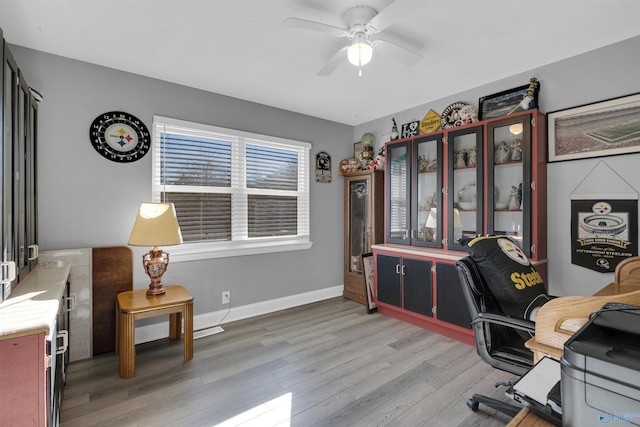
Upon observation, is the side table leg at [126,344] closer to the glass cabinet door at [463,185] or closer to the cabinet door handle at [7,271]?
the cabinet door handle at [7,271]

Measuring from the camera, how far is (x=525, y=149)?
8.50ft

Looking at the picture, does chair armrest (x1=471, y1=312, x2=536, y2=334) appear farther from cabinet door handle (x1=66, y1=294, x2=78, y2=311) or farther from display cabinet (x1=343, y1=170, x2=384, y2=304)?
cabinet door handle (x1=66, y1=294, x2=78, y2=311)

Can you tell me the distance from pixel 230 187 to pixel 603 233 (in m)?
3.40

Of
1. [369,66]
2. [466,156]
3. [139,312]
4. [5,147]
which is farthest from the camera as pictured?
[466,156]

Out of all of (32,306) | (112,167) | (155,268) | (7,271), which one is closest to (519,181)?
(155,268)

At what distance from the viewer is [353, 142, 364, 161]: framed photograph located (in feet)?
14.4

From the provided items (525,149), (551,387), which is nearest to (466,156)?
(525,149)

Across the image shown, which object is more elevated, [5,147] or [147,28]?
[147,28]

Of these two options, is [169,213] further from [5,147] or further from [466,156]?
[466,156]

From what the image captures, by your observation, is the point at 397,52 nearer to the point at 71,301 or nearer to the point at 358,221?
the point at 358,221

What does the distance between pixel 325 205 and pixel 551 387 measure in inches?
138

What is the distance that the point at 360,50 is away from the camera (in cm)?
196

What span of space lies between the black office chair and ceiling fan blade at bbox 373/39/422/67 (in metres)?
1.44

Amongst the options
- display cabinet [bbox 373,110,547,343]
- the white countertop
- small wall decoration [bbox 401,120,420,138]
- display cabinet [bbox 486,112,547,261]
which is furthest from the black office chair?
small wall decoration [bbox 401,120,420,138]
